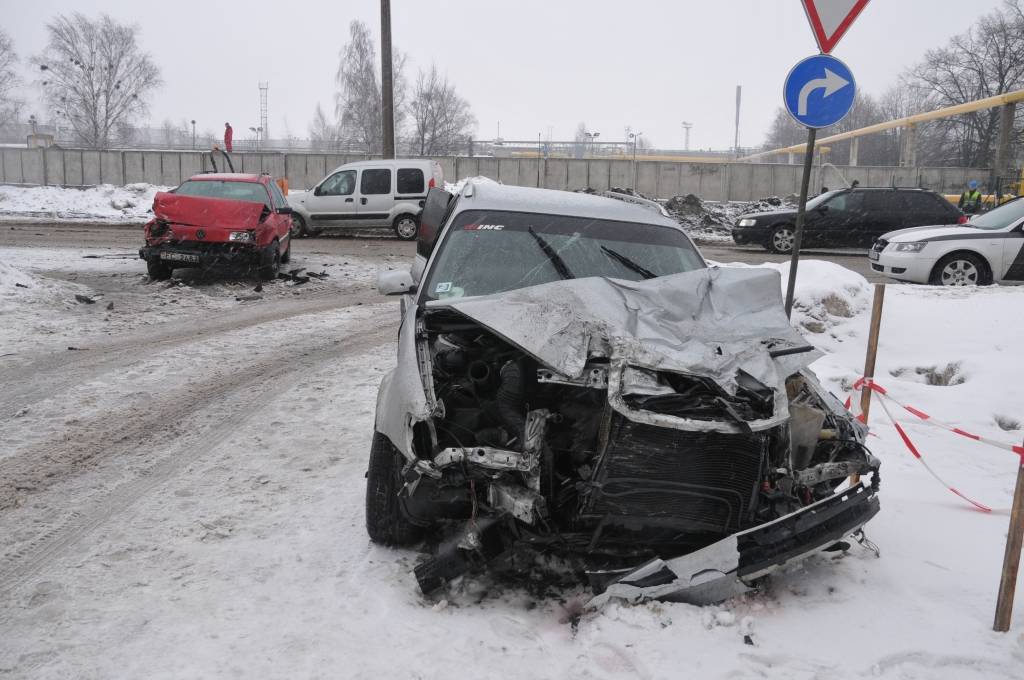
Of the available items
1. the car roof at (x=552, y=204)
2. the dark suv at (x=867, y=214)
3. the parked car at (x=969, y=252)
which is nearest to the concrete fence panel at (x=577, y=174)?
the dark suv at (x=867, y=214)

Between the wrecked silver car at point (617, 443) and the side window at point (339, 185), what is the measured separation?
1489 centimetres

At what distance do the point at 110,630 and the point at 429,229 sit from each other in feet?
11.3

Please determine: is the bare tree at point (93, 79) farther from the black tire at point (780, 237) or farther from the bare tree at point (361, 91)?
the black tire at point (780, 237)

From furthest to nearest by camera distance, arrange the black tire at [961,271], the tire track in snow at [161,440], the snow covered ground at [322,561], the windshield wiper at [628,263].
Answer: the black tire at [961,271]
the windshield wiper at [628,263]
the tire track in snow at [161,440]
the snow covered ground at [322,561]

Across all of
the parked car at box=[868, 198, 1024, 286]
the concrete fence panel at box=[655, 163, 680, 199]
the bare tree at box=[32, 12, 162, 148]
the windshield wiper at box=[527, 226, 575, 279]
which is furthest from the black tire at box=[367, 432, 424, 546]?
the bare tree at box=[32, 12, 162, 148]

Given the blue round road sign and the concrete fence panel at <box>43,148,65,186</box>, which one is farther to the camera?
the concrete fence panel at <box>43,148,65,186</box>

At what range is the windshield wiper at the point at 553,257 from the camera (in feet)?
14.1

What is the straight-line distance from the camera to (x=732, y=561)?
2932 millimetres

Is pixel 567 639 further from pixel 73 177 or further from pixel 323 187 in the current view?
pixel 73 177

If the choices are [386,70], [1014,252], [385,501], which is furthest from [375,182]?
[385,501]

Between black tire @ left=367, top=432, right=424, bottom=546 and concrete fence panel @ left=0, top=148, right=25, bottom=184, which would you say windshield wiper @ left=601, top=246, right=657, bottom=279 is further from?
concrete fence panel @ left=0, top=148, right=25, bottom=184

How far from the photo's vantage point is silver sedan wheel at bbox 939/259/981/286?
1133cm

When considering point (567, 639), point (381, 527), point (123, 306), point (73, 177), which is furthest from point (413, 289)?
point (73, 177)

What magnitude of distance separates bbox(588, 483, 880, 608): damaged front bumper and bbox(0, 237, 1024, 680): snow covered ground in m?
0.07
